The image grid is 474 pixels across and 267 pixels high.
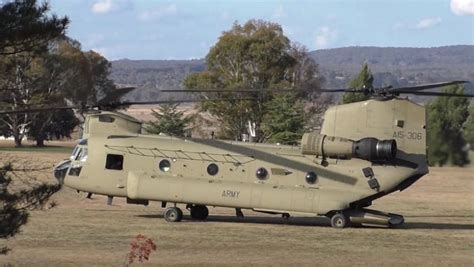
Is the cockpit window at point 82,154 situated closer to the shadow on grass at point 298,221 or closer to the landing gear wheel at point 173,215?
the shadow on grass at point 298,221

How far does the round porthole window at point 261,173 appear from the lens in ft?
72.3

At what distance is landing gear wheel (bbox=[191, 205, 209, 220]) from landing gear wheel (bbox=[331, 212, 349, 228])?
3346mm

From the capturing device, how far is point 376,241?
19250 mm

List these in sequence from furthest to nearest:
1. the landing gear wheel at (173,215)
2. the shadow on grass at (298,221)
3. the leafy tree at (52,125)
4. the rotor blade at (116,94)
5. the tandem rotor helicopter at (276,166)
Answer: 1. the leafy tree at (52,125)
2. the shadow on grass at (298,221)
3. the landing gear wheel at (173,215)
4. the tandem rotor helicopter at (276,166)
5. the rotor blade at (116,94)

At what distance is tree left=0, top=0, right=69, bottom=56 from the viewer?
9453 millimetres

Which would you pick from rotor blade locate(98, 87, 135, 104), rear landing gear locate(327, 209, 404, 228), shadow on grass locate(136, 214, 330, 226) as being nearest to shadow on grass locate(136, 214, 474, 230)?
shadow on grass locate(136, 214, 330, 226)

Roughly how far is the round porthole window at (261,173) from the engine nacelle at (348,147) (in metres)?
1.03

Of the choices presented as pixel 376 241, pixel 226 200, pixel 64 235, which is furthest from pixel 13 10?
pixel 226 200

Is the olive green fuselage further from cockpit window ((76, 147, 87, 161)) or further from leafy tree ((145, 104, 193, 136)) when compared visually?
leafy tree ((145, 104, 193, 136))

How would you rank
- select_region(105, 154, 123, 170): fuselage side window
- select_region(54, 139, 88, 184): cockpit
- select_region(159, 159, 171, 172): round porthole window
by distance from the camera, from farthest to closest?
select_region(54, 139, 88, 184): cockpit, select_region(105, 154, 123, 170): fuselage side window, select_region(159, 159, 171, 172): round porthole window

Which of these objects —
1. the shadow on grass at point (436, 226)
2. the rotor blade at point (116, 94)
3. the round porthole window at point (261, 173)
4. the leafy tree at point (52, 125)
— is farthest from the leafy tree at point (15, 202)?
the leafy tree at point (52, 125)

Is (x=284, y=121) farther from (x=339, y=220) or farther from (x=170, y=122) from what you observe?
(x=339, y=220)

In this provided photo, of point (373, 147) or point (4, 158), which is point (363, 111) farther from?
point (4, 158)

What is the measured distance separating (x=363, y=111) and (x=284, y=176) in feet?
7.90
